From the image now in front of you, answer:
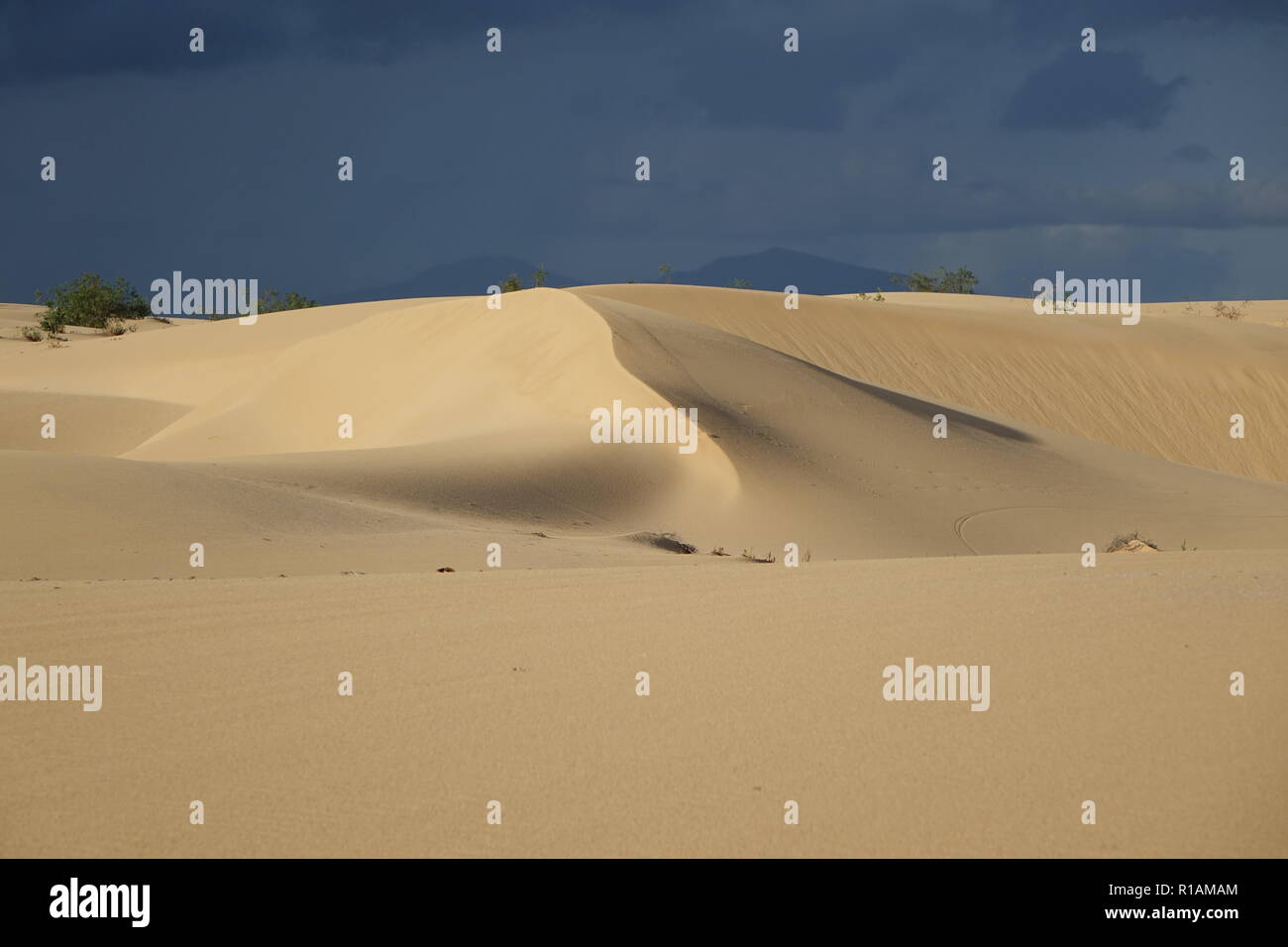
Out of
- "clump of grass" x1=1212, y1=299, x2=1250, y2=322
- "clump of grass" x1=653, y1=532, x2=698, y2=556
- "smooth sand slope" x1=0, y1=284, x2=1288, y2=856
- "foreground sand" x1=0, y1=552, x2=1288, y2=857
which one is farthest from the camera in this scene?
"clump of grass" x1=1212, y1=299, x2=1250, y2=322

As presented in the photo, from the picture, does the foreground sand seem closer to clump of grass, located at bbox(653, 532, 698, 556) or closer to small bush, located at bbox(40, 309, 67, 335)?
clump of grass, located at bbox(653, 532, 698, 556)

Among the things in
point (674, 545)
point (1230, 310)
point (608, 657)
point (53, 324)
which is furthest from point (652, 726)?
point (1230, 310)

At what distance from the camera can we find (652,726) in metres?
4.83

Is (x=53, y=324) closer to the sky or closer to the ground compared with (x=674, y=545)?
closer to the sky

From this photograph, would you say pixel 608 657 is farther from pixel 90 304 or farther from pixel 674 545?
pixel 90 304

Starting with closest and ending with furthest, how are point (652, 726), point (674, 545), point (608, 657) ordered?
point (652, 726)
point (608, 657)
point (674, 545)

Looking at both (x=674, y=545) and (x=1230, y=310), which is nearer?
(x=674, y=545)

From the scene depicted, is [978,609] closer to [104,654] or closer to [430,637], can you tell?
[430,637]

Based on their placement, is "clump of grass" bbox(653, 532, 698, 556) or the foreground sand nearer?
the foreground sand

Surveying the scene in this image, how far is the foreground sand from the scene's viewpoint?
12.6 ft

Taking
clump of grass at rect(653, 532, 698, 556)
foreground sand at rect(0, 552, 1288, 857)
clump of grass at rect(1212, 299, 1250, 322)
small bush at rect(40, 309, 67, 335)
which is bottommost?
foreground sand at rect(0, 552, 1288, 857)

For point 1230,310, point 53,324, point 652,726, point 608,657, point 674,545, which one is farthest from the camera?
point 1230,310

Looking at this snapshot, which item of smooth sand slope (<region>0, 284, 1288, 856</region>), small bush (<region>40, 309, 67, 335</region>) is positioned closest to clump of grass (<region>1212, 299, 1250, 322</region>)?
smooth sand slope (<region>0, 284, 1288, 856</region>)
